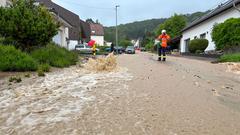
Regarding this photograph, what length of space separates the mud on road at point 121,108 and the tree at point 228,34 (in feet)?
37.2

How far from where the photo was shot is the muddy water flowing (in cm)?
445

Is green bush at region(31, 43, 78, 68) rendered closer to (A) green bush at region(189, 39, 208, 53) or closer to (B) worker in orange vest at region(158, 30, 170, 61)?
(B) worker in orange vest at region(158, 30, 170, 61)

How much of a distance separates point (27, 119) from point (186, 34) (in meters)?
38.0

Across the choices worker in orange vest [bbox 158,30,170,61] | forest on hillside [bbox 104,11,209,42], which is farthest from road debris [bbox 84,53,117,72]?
forest on hillside [bbox 104,11,209,42]

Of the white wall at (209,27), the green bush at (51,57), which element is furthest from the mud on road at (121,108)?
the white wall at (209,27)

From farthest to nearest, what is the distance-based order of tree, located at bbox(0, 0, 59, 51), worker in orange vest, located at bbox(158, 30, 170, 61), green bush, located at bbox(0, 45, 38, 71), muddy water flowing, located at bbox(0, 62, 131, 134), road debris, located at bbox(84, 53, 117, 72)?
1. worker in orange vest, located at bbox(158, 30, 170, 61)
2. tree, located at bbox(0, 0, 59, 51)
3. road debris, located at bbox(84, 53, 117, 72)
4. green bush, located at bbox(0, 45, 38, 71)
5. muddy water flowing, located at bbox(0, 62, 131, 134)

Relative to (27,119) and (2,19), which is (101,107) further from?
(2,19)

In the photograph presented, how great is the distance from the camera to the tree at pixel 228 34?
1842 centimetres

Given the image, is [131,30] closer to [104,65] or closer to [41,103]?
[104,65]

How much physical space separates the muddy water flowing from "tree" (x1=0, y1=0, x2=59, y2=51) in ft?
18.4

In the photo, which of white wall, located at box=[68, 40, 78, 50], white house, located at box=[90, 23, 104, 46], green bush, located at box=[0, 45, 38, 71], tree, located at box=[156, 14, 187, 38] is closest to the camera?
green bush, located at box=[0, 45, 38, 71]

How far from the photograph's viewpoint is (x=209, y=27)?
2931cm

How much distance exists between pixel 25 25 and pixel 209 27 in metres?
20.4

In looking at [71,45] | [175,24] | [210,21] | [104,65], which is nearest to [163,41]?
[104,65]
